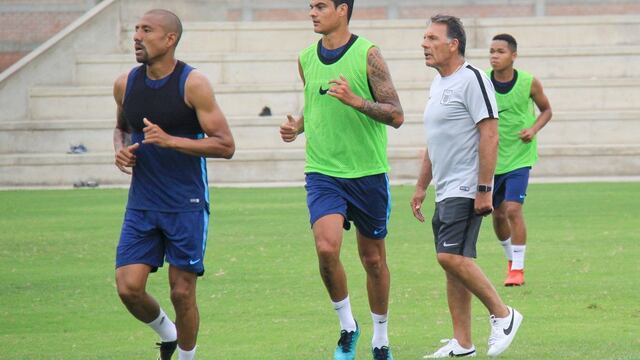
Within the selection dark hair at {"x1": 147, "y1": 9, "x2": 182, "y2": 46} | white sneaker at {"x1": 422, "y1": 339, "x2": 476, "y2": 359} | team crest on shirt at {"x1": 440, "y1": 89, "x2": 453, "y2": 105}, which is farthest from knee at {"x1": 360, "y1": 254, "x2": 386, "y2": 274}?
dark hair at {"x1": 147, "y1": 9, "x2": 182, "y2": 46}

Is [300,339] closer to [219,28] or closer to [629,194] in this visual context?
[629,194]

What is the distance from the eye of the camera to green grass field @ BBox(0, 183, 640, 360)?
35.6ft

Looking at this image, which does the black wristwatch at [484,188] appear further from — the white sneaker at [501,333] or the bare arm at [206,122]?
the bare arm at [206,122]

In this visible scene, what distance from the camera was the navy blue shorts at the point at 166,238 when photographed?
364 inches

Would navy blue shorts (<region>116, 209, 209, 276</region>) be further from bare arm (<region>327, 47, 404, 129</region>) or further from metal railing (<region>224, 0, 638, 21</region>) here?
metal railing (<region>224, 0, 638, 21</region>)

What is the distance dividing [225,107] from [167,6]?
16.7 ft

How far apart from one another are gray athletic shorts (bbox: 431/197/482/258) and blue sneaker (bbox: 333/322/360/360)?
0.83 m

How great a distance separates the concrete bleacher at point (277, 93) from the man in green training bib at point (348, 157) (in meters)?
19.5

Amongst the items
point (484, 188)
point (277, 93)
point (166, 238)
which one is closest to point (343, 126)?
point (484, 188)

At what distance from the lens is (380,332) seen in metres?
10.1

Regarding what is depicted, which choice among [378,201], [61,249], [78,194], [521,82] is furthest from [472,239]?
[78,194]

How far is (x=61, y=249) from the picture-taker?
18047 mm

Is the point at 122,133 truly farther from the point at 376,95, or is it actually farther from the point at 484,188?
the point at 484,188

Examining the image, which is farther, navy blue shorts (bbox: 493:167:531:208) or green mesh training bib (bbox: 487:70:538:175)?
green mesh training bib (bbox: 487:70:538:175)
